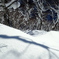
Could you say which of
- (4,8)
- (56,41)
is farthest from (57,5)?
(56,41)

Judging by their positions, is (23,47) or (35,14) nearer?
(23,47)

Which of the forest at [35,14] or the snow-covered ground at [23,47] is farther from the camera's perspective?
the forest at [35,14]

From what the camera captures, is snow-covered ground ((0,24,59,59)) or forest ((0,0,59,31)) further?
forest ((0,0,59,31))

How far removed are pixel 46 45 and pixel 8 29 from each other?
0.69 meters

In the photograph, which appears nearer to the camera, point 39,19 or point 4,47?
point 4,47

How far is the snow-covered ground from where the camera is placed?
7.64 feet

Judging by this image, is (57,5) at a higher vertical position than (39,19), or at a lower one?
higher

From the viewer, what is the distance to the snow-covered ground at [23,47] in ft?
7.64

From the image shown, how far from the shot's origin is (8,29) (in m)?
2.96

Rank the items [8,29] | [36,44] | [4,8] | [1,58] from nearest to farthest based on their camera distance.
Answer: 1. [1,58]
2. [36,44]
3. [8,29]
4. [4,8]

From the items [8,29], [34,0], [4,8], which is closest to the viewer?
[8,29]

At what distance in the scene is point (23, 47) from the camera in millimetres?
2492

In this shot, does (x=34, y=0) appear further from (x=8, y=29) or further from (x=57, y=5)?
(x=8, y=29)

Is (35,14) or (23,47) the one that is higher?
(23,47)
